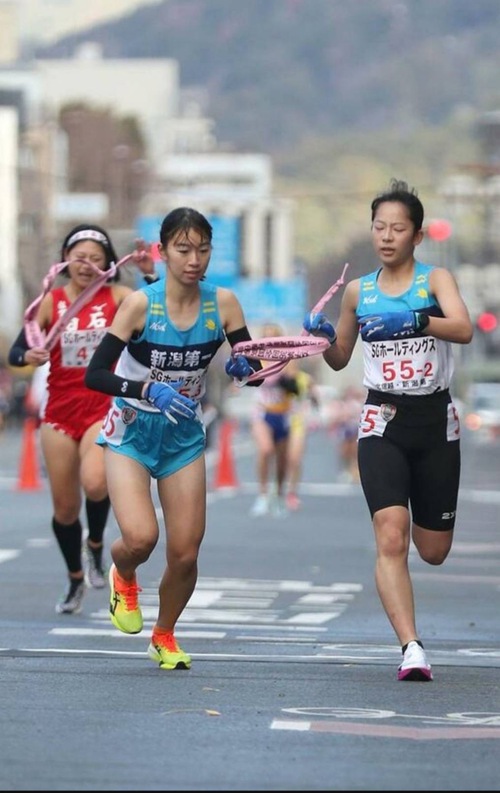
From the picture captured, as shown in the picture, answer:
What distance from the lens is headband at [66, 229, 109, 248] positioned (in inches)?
457

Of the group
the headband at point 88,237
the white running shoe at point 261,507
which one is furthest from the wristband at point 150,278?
the white running shoe at point 261,507

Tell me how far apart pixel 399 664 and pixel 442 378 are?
124 centimetres

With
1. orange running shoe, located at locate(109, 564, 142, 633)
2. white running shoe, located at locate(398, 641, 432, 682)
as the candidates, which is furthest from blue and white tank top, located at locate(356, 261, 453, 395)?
orange running shoe, located at locate(109, 564, 142, 633)

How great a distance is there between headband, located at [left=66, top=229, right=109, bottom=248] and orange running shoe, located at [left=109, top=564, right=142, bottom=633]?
2546 mm

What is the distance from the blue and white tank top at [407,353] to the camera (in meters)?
9.27

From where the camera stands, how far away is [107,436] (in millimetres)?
9445

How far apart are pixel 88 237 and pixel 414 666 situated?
3600 mm

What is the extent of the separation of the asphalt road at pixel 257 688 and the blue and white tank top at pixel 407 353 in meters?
1.17

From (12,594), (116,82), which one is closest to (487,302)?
(116,82)

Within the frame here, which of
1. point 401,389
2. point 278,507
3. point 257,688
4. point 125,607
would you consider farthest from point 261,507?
point 257,688

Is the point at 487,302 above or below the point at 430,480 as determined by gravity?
below

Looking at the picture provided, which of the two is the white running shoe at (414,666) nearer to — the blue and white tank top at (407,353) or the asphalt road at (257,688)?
the asphalt road at (257,688)

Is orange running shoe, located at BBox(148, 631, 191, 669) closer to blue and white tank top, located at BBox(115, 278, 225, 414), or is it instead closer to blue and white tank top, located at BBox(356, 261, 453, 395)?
blue and white tank top, located at BBox(115, 278, 225, 414)

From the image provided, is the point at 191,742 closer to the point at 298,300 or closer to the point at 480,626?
the point at 480,626
